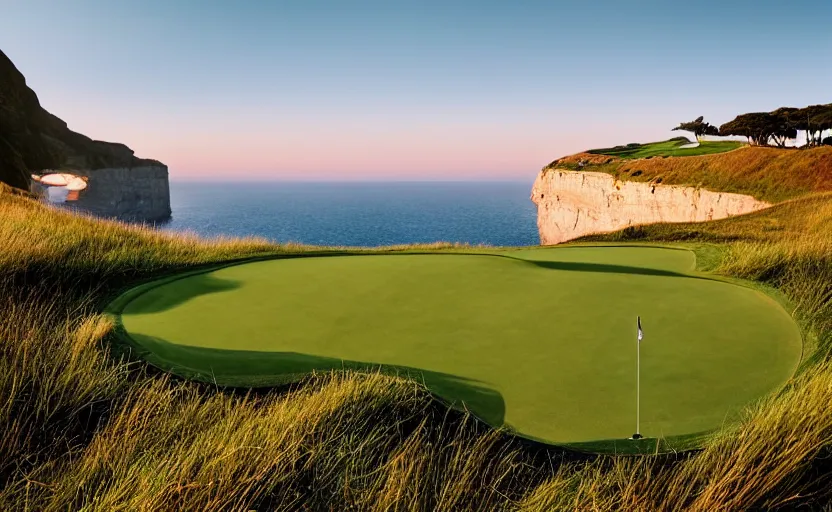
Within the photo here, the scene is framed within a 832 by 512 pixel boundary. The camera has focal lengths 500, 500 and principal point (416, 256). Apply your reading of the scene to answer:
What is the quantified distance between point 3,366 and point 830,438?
18.1 feet

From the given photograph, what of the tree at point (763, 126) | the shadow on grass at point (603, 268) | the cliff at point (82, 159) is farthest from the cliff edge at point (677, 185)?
the cliff at point (82, 159)

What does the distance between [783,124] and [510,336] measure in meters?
41.6

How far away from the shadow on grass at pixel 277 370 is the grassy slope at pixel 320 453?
5.3 inches

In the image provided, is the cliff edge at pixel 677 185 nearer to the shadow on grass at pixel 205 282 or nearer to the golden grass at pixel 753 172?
the golden grass at pixel 753 172

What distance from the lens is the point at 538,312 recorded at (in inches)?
196

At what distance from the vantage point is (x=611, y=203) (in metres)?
36.9

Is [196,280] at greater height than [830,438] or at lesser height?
greater

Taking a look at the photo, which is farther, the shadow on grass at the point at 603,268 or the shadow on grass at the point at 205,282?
the shadow on grass at the point at 603,268

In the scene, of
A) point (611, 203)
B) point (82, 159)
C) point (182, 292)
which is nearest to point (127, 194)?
point (82, 159)

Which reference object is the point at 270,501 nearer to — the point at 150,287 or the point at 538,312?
the point at 538,312

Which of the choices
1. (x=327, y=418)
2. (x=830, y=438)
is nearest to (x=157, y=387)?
(x=327, y=418)

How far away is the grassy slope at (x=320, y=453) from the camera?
2561 mm

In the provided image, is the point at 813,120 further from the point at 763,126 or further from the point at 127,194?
the point at 127,194

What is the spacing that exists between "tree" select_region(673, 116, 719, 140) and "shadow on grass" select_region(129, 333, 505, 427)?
5038 cm
